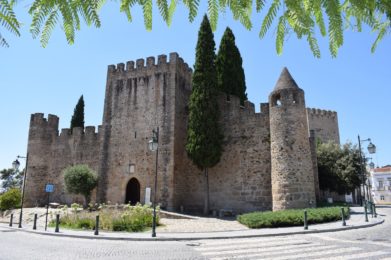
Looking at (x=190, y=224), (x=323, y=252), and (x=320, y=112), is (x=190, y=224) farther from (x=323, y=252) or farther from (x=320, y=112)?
(x=320, y=112)

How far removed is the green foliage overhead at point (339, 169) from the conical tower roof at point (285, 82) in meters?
9.77

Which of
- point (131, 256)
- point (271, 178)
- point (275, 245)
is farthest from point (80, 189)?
point (275, 245)

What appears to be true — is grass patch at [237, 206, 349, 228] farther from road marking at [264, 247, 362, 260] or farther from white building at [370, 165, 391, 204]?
white building at [370, 165, 391, 204]

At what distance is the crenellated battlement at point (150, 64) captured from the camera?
27062 mm

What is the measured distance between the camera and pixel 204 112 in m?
23.6

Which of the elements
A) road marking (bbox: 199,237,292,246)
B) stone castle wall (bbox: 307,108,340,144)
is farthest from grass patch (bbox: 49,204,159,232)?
stone castle wall (bbox: 307,108,340,144)

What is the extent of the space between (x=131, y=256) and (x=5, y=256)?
12.8ft

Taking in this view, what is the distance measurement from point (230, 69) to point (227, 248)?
20.3 metres

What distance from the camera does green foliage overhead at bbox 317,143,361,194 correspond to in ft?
90.7

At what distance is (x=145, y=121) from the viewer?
2678 centimetres

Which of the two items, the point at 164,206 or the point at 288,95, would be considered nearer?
the point at 288,95

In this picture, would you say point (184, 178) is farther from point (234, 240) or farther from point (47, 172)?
point (47, 172)

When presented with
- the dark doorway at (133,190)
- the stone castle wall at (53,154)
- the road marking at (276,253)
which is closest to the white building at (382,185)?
the dark doorway at (133,190)

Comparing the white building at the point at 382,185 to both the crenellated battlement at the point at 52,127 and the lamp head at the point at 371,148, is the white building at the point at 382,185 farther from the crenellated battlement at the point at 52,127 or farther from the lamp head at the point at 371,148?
the crenellated battlement at the point at 52,127
